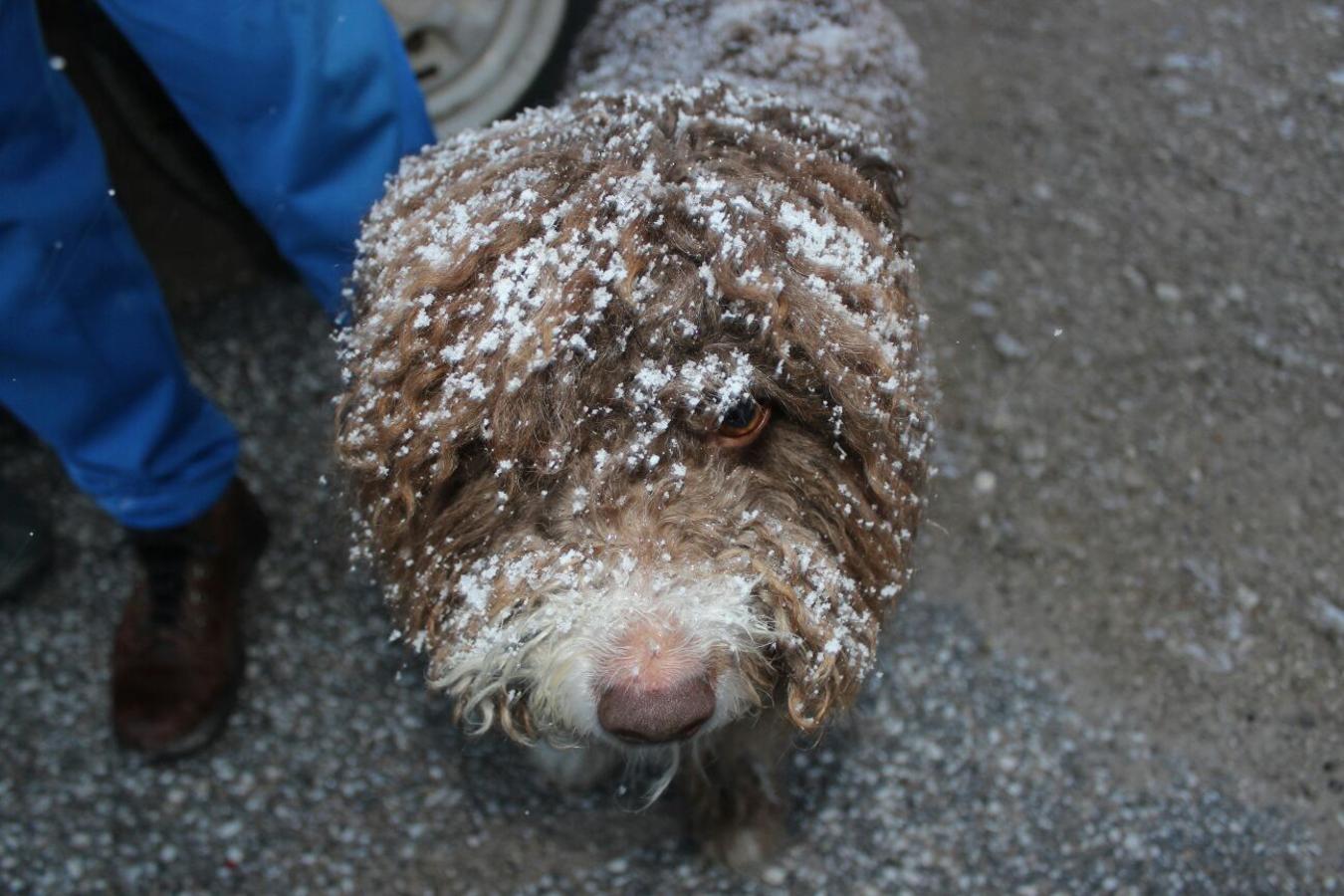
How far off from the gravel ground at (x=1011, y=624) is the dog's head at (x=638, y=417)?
1.31 ft

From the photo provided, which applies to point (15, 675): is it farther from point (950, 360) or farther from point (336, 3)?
point (950, 360)

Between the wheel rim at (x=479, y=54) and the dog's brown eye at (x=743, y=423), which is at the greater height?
the dog's brown eye at (x=743, y=423)

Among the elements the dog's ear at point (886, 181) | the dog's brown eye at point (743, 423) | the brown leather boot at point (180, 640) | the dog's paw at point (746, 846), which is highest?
the dog's ear at point (886, 181)

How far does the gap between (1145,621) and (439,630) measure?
5.35ft

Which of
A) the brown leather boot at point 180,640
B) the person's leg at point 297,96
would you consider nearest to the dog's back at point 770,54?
the person's leg at point 297,96

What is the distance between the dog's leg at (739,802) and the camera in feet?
7.06

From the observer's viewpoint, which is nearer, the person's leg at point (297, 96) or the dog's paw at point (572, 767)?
the person's leg at point (297, 96)

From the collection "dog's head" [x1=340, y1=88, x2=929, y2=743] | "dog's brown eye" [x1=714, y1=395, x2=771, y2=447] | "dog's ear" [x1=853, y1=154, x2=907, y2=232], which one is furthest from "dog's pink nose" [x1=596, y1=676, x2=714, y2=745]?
"dog's ear" [x1=853, y1=154, x2=907, y2=232]

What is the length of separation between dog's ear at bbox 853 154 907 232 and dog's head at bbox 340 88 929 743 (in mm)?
58

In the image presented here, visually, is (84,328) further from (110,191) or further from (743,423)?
(743,423)

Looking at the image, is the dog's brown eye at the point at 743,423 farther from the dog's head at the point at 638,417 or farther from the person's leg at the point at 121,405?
the person's leg at the point at 121,405

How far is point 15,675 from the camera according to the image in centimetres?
250

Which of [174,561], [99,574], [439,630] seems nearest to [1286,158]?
[439,630]

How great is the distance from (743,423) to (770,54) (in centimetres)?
107
